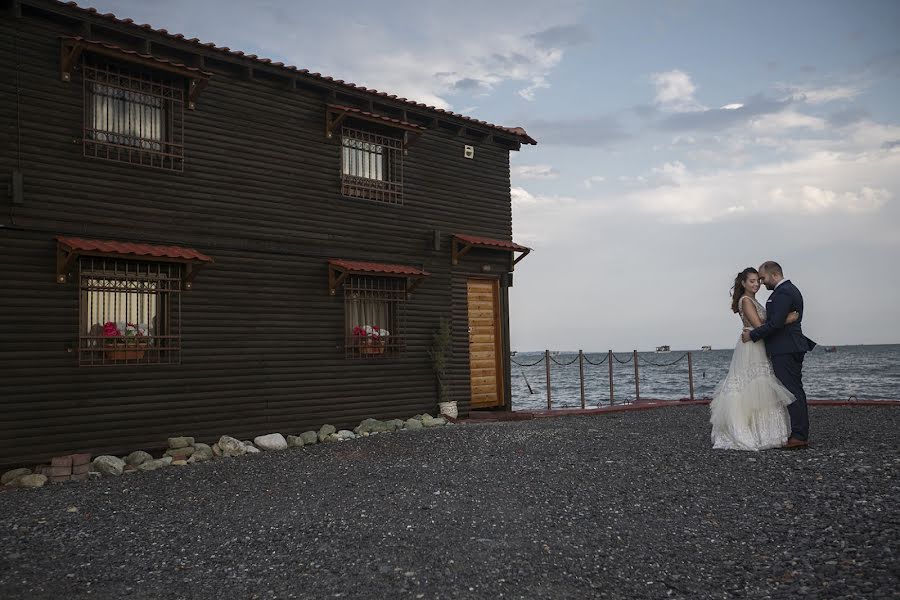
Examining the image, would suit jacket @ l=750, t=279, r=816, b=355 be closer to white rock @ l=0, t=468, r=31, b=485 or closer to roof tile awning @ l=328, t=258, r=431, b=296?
roof tile awning @ l=328, t=258, r=431, b=296

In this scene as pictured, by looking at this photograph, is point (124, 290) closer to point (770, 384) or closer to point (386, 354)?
point (386, 354)

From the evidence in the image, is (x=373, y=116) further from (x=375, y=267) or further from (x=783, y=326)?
(x=783, y=326)

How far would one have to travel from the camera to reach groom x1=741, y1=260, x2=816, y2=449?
27.1 feet

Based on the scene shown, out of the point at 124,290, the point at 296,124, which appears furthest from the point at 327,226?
the point at 124,290

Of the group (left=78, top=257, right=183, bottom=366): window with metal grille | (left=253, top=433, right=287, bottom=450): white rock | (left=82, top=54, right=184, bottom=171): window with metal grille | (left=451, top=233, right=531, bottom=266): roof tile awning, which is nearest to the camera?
(left=78, top=257, right=183, bottom=366): window with metal grille

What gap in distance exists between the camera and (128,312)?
32.2ft

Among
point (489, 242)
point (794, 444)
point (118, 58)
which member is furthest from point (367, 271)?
point (794, 444)

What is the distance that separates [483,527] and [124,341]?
6.53m

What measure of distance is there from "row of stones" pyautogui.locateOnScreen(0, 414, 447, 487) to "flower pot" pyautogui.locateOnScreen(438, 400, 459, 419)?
317 mm

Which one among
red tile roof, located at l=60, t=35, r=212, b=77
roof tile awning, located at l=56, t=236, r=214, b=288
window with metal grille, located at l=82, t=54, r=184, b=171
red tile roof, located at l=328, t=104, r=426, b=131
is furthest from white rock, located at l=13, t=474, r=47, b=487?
red tile roof, located at l=328, t=104, r=426, b=131

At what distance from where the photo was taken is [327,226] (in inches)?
480

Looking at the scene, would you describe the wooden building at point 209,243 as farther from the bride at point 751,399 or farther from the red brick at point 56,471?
the bride at point 751,399

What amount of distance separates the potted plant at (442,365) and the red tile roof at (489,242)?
1.83m

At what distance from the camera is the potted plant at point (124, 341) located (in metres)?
9.48
